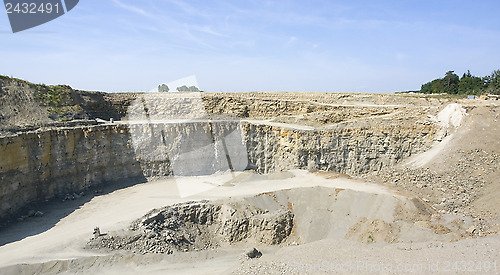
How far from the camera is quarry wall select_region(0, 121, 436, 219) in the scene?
19.9m

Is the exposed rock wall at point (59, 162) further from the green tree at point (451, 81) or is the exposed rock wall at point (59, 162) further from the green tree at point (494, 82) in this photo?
the green tree at point (451, 81)

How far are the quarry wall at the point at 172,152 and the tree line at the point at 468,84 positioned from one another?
80.5 ft

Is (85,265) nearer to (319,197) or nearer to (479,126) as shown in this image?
(319,197)

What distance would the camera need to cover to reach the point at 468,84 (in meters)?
46.7

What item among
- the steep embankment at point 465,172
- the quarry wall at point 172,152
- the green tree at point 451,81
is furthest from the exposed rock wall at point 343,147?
the green tree at point 451,81

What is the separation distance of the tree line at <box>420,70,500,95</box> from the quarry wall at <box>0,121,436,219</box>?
80.5 ft

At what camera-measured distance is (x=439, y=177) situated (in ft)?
65.9

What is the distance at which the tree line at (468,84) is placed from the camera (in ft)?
133

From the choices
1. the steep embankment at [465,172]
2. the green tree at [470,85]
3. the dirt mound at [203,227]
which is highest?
the green tree at [470,85]

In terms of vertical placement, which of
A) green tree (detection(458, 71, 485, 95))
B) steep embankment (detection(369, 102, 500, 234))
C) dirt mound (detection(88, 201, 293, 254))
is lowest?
dirt mound (detection(88, 201, 293, 254))

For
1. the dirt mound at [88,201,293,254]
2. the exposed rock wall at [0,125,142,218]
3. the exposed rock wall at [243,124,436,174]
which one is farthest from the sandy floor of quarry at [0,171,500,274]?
the exposed rock wall at [243,124,436,174]

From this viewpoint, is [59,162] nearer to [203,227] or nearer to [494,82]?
[203,227]

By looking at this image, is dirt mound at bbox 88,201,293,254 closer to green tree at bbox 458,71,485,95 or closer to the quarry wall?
the quarry wall

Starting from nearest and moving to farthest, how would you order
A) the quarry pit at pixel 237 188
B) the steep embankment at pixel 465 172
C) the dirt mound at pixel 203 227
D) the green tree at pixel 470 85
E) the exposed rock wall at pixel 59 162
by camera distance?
the quarry pit at pixel 237 188, the dirt mound at pixel 203 227, the steep embankment at pixel 465 172, the exposed rock wall at pixel 59 162, the green tree at pixel 470 85
